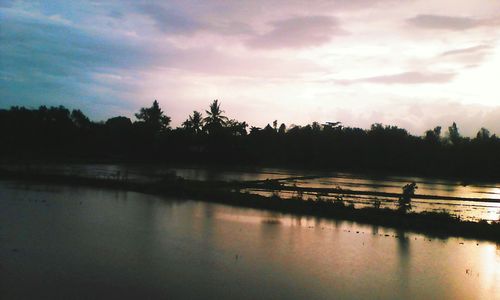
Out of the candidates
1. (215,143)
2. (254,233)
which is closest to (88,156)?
(215,143)

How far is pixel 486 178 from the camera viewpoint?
32.1 m

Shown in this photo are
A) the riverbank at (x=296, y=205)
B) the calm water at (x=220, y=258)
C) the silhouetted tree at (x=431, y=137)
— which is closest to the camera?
the calm water at (x=220, y=258)

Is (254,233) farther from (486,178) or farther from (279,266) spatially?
(486,178)

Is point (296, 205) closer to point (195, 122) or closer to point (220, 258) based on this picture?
point (220, 258)

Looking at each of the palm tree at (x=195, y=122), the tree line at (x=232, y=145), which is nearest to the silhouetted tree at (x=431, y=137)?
the tree line at (x=232, y=145)

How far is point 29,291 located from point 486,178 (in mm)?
33141

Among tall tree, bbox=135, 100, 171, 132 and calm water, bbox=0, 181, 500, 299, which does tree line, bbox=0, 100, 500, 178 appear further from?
calm water, bbox=0, 181, 500, 299

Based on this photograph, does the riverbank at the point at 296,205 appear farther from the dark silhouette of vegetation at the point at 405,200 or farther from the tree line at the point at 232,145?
the tree line at the point at 232,145

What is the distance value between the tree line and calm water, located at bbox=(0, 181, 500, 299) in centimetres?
2240

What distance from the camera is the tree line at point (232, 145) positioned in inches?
1281

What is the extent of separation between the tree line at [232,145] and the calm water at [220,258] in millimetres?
22401

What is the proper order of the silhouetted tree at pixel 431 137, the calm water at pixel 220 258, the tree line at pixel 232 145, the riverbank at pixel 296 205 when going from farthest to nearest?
1. the silhouetted tree at pixel 431 137
2. the tree line at pixel 232 145
3. the riverbank at pixel 296 205
4. the calm water at pixel 220 258

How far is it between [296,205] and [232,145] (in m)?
24.4

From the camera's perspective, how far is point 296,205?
511 inches
